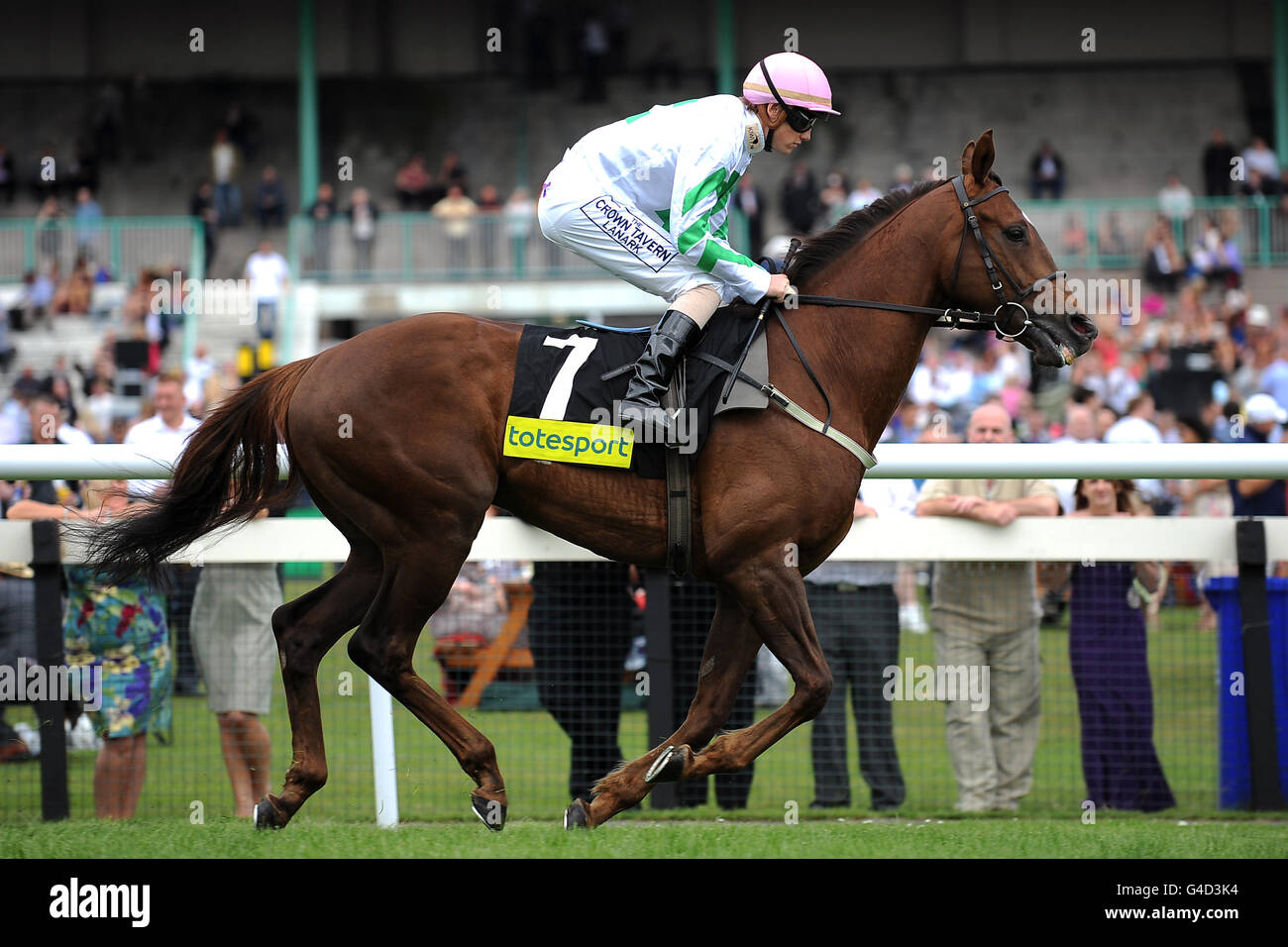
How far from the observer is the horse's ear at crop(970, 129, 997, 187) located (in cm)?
500

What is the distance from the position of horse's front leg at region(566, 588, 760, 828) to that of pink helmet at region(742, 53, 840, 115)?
1.70 metres

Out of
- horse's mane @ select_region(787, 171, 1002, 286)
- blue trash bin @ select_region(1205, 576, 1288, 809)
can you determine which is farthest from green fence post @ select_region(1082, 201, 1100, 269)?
horse's mane @ select_region(787, 171, 1002, 286)

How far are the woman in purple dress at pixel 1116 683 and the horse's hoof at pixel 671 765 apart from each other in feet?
7.80

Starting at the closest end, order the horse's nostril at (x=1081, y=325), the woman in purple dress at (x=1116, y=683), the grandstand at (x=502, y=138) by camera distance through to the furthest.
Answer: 1. the horse's nostril at (x=1081, y=325)
2. the woman in purple dress at (x=1116, y=683)
3. the grandstand at (x=502, y=138)

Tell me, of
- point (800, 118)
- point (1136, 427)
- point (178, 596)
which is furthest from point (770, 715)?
point (1136, 427)

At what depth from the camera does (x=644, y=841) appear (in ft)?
15.9

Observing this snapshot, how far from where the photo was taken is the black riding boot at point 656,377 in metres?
4.77

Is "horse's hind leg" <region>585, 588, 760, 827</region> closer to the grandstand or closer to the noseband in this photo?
the noseband

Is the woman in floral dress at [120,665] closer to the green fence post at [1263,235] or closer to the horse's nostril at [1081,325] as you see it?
the horse's nostril at [1081,325]

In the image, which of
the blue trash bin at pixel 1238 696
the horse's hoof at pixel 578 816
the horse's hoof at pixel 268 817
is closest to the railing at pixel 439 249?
the blue trash bin at pixel 1238 696

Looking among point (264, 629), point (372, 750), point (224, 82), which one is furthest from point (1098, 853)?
point (224, 82)

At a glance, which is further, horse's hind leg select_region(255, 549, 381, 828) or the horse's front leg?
horse's hind leg select_region(255, 549, 381, 828)

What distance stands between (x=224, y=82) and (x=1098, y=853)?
26480mm

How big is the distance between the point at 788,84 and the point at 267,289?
16493mm
